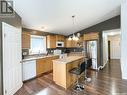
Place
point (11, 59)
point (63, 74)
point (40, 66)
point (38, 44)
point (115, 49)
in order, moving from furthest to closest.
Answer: point (115, 49)
point (38, 44)
point (40, 66)
point (63, 74)
point (11, 59)

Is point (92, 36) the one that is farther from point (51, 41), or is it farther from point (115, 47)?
point (115, 47)

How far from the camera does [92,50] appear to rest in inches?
232

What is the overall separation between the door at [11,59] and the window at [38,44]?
192 cm

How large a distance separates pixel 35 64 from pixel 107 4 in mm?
3910

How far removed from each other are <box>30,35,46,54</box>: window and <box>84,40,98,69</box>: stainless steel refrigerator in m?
2.58

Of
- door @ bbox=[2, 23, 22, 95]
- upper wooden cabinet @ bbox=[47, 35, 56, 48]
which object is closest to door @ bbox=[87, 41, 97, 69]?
upper wooden cabinet @ bbox=[47, 35, 56, 48]

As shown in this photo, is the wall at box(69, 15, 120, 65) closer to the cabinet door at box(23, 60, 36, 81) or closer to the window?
Answer: the window

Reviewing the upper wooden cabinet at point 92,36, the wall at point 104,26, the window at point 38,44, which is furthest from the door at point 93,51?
the window at point 38,44

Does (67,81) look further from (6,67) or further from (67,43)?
(67,43)

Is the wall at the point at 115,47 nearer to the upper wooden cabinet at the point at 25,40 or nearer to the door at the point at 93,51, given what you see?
the door at the point at 93,51

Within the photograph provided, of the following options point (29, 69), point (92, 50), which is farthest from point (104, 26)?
point (29, 69)

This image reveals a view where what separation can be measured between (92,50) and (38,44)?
315 cm

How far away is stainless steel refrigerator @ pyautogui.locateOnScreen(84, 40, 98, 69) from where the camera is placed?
5766 mm

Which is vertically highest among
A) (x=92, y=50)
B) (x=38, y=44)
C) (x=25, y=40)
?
(x=25, y=40)
